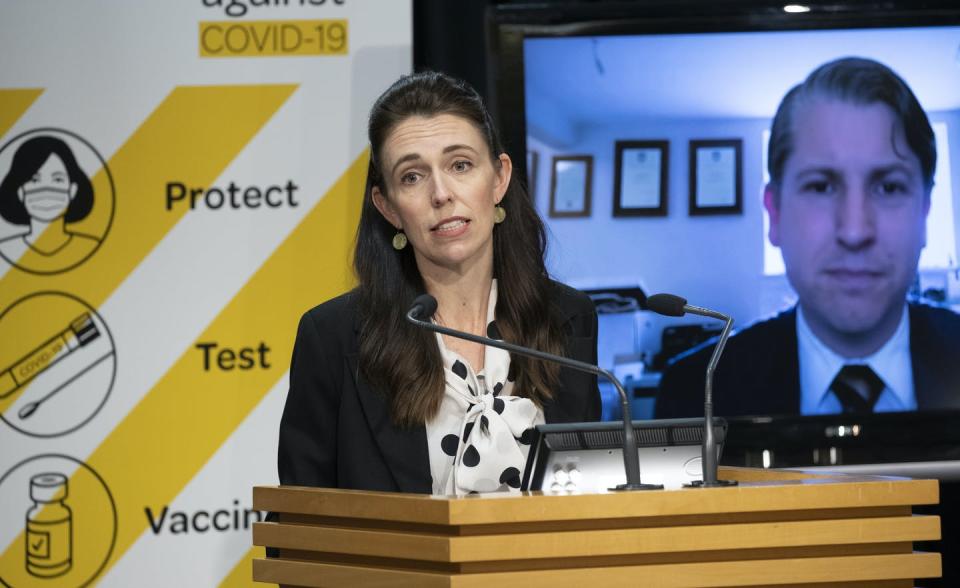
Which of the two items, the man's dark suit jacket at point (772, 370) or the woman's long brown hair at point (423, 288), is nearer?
the woman's long brown hair at point (423, 288)

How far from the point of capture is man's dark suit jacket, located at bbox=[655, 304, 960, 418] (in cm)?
358

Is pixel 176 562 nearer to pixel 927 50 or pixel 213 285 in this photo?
pixel 213 285

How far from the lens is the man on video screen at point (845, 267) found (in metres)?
3.59

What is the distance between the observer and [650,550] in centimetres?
160

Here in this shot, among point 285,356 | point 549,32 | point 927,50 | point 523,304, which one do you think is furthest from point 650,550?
point 927,50

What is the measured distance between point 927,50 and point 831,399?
111 cm

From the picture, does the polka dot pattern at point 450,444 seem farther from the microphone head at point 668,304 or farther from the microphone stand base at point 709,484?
the microphone stand base at point 709,484

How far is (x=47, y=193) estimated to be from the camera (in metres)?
3.49

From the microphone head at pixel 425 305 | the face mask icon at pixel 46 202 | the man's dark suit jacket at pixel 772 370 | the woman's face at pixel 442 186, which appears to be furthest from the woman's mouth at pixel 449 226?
the face mask icon at pixel 46 202

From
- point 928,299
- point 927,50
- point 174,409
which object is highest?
point 927,50

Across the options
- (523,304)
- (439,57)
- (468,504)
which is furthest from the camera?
(439,57)

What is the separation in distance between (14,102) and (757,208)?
2.27 meters

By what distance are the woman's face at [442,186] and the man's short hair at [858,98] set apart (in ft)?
4.02

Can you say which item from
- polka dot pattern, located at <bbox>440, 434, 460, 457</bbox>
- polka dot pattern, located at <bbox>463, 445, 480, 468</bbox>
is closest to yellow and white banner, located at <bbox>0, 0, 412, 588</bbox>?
polka dot pattern, located at <bbox>440, 434, 460, 457</bbox>
